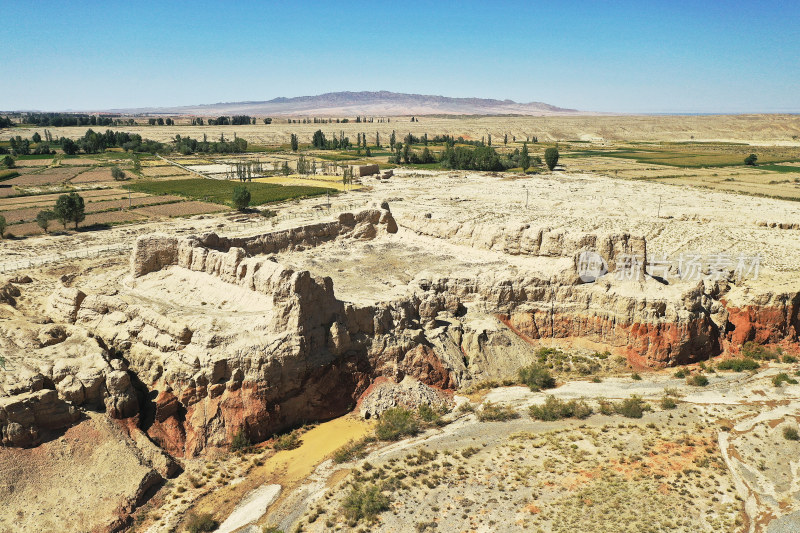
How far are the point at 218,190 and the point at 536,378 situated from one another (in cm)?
7366

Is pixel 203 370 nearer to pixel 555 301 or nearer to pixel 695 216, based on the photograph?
pixel 555 301

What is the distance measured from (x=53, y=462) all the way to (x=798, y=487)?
87.6 feet

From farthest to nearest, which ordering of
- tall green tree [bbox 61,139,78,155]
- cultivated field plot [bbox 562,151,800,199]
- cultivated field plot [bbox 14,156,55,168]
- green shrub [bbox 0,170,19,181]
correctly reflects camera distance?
1. tall green tree [bbox 61,139,78,155]
2. cultivated field plot [bbox 14,156,55,168]
3. green shrub [bbox 0,170,19,181]
4. cultivated field plot [bbox 562,151,800,199]

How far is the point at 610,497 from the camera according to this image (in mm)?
19531

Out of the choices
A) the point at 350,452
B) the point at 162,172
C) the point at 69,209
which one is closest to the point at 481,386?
the point at 350,452

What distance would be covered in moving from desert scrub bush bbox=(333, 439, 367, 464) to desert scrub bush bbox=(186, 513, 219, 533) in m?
5.14

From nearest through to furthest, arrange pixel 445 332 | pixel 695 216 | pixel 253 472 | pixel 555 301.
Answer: pixel 253 472 → pixel 445 332 → pixel 555 301 → pixel 695 216

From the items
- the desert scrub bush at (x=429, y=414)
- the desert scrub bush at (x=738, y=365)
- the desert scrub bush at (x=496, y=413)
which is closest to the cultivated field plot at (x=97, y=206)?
the desert scrub bush at (x=429, y=414)

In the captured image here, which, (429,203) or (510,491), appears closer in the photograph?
(510,491)

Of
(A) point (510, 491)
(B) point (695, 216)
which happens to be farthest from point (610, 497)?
(B) point (695, 216)

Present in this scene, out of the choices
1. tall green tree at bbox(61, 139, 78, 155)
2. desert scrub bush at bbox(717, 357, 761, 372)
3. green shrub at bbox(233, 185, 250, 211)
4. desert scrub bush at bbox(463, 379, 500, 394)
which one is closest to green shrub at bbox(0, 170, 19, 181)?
tall green tree at bbox(61, 139, 78, 155)

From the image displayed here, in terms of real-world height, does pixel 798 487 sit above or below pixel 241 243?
below

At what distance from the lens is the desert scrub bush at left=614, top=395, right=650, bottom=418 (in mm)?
24750

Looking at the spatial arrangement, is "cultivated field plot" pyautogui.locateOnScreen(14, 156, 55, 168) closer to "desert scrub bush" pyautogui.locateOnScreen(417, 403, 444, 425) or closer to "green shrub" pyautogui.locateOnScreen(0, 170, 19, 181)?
"green shrub" pyautogui.locateOnScreen(0, 170, 19, 181)
